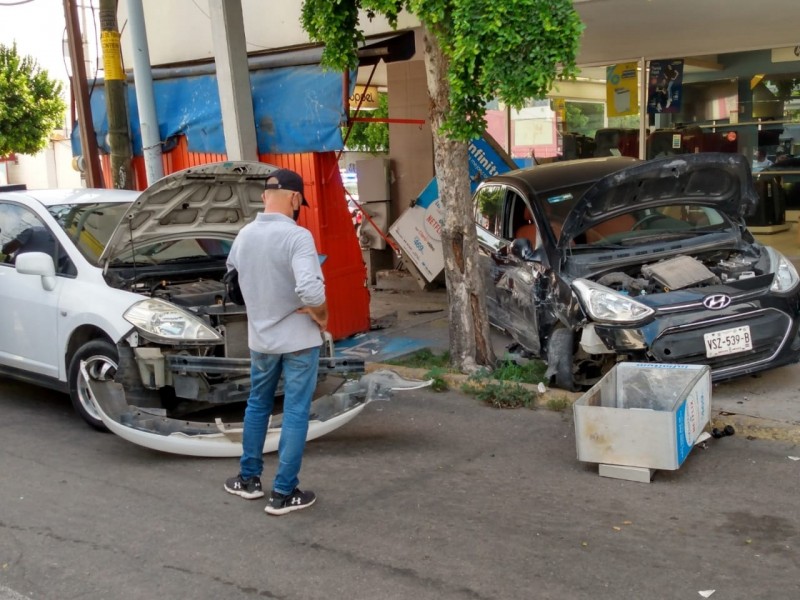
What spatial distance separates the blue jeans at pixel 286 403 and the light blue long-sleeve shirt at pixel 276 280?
0.09 meters

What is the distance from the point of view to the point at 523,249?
717 centimetres

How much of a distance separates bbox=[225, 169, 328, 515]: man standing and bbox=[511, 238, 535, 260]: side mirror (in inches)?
115

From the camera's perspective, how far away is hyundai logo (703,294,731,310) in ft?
19.6

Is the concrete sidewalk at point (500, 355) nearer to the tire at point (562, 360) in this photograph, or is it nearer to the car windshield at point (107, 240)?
the tire at point (562, 360)

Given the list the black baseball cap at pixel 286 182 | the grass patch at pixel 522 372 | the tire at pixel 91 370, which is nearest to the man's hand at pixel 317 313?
the black baseball cap at pixel 286 182

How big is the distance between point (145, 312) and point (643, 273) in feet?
12.0

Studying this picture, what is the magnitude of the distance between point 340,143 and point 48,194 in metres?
2.92

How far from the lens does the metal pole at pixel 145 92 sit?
895cm

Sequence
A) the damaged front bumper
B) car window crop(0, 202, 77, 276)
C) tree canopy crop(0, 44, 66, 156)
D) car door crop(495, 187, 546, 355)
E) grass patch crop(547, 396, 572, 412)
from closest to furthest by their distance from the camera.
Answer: the damaged front bumper
grass patch crop(547, 396, 572, 412)
car window crop(0, 202, 77, 276)
car door crop(495, 187, 546, 355)
tree canopy crop(0, 44, 66, 156)

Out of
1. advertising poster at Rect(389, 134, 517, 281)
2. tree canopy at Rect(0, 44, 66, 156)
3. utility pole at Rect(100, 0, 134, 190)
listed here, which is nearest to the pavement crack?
utility pole at Rect(100, 0, 134, 190)

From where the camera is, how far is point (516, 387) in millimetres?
6664

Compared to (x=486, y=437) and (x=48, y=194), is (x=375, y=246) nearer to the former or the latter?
(x=48, y=194)

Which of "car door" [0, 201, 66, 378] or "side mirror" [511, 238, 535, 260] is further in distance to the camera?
"side mirror" [511, 238, 535, 260]

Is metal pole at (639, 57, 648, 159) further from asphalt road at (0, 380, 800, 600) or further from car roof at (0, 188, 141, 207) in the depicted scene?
car roof at (0, 188, 141, 207)
